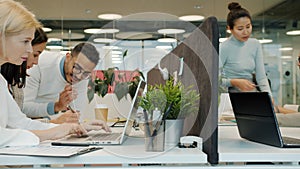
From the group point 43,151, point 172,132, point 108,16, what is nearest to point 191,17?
point 108,16

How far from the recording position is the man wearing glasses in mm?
2357

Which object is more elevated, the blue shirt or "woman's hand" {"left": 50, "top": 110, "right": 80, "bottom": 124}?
the blue shirt

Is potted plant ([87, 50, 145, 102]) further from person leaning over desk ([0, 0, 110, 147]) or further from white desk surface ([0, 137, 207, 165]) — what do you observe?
white desk surface ([0, 137, 207, 165])

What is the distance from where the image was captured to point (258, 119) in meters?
1.13

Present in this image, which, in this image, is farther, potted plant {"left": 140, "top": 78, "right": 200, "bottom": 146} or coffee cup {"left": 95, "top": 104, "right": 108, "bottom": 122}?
coffee cup {"left": 95, "top": 104, "right": 108, "bottom": 122}

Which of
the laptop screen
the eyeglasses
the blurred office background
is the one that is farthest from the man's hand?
the blurred office background

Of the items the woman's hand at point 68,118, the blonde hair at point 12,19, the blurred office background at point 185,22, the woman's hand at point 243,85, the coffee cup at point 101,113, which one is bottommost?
the woman's hand at point 68,118

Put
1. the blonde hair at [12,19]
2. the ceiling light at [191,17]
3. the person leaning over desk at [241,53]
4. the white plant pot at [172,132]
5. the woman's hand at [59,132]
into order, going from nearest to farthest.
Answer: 1. the white plant pot at [172,132]
2. the woman's hand at [59,132]
3. the blonde hair at [12,19]
4. the person leaning over desk at [241,53]
5. the ceiling light at [191,17]

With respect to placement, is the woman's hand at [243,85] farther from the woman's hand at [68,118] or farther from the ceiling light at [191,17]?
the ceiling light at [191,17]

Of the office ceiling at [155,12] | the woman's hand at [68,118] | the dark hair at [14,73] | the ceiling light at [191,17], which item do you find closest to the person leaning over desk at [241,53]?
the woman's hand at [68,118]

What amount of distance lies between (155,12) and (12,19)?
4006mm

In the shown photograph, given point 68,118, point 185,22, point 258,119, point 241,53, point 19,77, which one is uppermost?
point 185,22

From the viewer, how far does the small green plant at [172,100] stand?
97 centimetres

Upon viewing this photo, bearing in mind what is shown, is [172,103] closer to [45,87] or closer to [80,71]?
[80,71]
